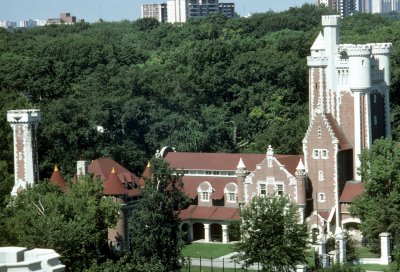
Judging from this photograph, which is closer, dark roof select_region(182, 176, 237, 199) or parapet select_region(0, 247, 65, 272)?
parapet select_region(0, 247, 65, 272)

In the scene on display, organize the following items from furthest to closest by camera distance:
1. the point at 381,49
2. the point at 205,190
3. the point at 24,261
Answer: the point at 381,49, the point at 205,190, the point at 24,261

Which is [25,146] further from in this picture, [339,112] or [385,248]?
[385,248]

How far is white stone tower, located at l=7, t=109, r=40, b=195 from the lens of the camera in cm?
5312

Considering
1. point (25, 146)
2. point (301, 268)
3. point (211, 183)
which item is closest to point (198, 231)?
point (211, 183)

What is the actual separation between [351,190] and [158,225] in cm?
1403

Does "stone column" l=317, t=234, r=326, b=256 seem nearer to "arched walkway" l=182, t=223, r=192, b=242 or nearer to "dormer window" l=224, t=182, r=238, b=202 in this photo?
"dormer window" l=224, t=182, r=238, b=202

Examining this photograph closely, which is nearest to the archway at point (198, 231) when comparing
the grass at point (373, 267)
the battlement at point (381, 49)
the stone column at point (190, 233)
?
the stone column at point (190, 233)

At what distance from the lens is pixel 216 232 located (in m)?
56.1

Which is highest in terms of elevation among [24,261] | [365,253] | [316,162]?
[316,162]

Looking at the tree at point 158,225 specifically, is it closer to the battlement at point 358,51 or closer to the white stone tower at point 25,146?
the white stone tower at point 25,146

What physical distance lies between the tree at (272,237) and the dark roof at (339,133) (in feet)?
33.7

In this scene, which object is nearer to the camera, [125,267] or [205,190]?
[125,267]

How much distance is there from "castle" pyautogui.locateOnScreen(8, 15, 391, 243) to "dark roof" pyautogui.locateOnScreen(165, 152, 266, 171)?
0.16 feet

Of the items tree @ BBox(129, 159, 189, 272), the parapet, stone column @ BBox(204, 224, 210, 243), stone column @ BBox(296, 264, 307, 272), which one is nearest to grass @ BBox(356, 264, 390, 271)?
stone column @ BBox(296, 264, 307, 272)
